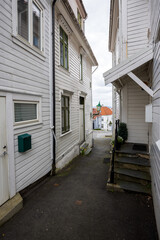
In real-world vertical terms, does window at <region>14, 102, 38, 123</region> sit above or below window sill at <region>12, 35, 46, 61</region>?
below

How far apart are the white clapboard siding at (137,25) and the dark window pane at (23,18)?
386 cm

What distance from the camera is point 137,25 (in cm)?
511

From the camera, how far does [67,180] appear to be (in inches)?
177

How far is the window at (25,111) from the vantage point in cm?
322

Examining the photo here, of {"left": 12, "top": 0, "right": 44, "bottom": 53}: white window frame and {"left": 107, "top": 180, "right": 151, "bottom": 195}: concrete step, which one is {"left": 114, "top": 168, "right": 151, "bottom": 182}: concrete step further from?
{"left": 12, "top": 0, "right": 44, "bottom": 53}: white window frame

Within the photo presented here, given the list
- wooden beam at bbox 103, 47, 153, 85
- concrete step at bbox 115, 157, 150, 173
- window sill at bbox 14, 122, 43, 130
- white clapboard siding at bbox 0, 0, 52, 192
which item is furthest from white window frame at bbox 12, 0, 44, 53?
concrete step at bbox 115, 157, 150, 173

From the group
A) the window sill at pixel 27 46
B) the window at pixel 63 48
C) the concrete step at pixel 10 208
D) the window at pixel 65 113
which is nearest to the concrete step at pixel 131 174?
the concrete step at pixel 10 208

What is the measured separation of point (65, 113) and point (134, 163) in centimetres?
362

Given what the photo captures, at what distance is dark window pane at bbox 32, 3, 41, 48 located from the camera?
12.9 ft

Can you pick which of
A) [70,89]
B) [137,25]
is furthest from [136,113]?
[137,25]

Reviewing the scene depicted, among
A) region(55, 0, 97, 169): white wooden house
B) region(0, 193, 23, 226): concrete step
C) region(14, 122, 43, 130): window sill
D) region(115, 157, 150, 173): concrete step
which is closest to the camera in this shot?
region(0, 193, 23, 226): concrete step

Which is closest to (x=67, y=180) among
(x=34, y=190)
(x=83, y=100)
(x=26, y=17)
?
(x=34, y=190)

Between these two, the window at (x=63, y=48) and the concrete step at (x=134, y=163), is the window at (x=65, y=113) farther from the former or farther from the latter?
the concrete step at (x=134, y=163)

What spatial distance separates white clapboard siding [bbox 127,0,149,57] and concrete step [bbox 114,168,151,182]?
14.6ft
